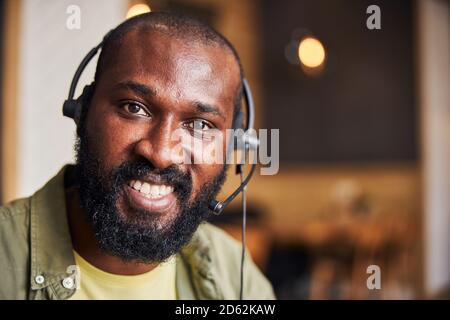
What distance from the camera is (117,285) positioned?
925 millimetres

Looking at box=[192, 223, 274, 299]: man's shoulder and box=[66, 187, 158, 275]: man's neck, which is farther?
box=[192, 223, 274, 299]: man's shoulder

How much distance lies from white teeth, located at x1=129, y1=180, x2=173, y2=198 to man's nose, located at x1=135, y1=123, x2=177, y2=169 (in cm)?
4

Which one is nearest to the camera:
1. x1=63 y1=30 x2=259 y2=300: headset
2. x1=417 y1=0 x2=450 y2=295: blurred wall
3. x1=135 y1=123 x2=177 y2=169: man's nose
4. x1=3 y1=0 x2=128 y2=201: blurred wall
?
x1=135 y1=123 x2=177 y2=169: man's nose

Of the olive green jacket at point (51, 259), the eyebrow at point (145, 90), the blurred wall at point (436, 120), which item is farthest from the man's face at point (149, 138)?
the blurred wall at point (436, 120)

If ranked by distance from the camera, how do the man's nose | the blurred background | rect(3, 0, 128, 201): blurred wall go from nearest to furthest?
the man's nose < rect(3, 0, 128, 201): blurred wall < the blurred background

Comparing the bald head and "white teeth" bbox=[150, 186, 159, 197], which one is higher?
the bald head

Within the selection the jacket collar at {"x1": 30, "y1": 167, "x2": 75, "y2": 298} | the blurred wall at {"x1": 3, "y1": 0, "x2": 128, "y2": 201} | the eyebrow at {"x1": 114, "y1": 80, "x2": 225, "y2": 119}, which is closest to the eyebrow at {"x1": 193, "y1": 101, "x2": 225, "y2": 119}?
the eyebrow at {"x1": 114, "y1": 80, "x2": 225, "y2": 119}

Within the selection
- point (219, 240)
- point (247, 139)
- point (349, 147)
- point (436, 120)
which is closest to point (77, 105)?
point (247, 139)

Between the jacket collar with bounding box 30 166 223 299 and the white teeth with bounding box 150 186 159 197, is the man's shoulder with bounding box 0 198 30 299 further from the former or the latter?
the white teeth with bounding box 150 186 159 197

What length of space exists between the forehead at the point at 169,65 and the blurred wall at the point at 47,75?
4.1 inches

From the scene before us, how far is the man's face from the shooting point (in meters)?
0.80
